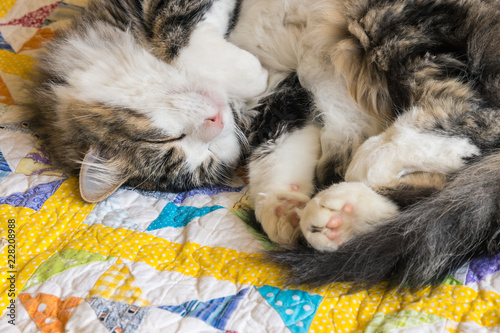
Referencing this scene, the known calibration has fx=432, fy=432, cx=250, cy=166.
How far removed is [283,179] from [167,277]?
1.50ft

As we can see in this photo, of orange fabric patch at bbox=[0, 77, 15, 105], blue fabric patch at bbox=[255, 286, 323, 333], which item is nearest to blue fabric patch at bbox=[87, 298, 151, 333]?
blue fabric patch at bbox=[255, 286, 323, 333]

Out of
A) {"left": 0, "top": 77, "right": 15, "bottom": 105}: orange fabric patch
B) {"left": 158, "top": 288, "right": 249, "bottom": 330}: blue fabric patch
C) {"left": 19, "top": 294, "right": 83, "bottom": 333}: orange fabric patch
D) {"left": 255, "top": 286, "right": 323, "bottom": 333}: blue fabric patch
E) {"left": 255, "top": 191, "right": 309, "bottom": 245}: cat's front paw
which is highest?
{"left": 255, "top": 191, "right": 309, "bottom": 245}: cat's front paw

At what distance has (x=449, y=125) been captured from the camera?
3.39 feet

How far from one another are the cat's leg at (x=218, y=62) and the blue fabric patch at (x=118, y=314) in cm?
72

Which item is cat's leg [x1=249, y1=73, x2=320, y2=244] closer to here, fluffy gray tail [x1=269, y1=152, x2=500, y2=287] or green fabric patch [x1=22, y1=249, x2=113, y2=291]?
fluffy gray tail [x1=269, y1=152, x2=500, y2=287]

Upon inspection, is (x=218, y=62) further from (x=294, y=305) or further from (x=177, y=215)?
(x=294, y=305)

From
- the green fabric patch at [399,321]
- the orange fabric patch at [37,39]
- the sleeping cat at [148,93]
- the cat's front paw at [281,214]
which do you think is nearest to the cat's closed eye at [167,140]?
the sleeping cat at [148,93]

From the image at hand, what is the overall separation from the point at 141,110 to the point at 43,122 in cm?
48

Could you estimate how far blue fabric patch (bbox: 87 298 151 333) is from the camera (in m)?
0.90

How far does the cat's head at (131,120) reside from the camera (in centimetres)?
131

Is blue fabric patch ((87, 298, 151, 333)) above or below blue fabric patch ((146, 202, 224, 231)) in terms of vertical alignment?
below

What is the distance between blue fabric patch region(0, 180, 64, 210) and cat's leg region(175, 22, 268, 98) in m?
0.57

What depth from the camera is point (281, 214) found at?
1.16 m

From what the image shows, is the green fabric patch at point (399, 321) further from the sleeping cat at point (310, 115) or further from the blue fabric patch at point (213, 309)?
the blue fabric patch at point (213, 309)
